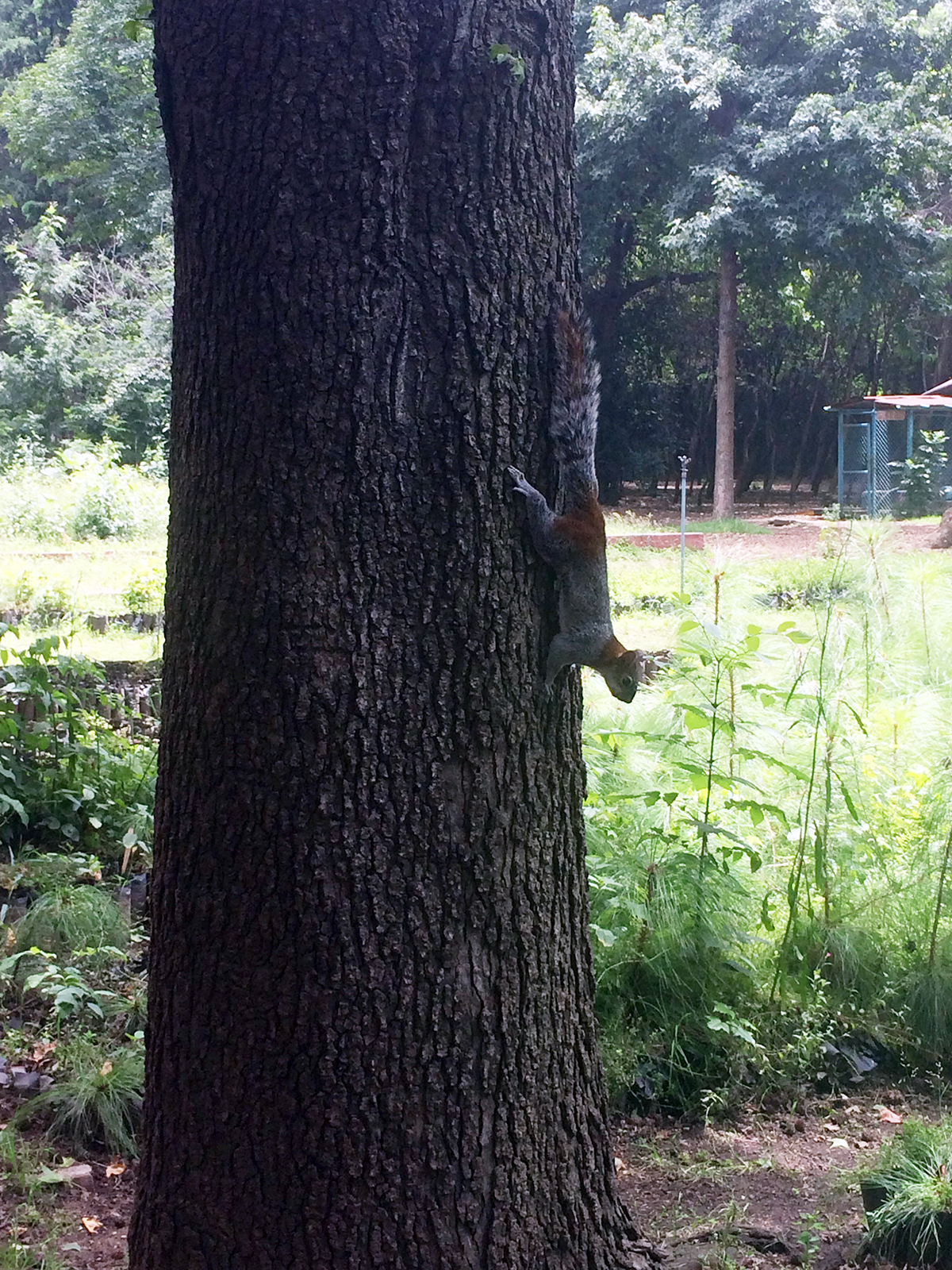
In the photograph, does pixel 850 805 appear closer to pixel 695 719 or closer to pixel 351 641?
pixel 695 719

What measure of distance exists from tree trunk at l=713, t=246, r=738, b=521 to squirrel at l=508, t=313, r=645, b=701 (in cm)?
1658

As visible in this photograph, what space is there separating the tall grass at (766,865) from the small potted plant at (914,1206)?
0.56 meters

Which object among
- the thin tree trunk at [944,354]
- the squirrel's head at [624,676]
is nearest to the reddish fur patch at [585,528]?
the squirrel's head at [624,676]

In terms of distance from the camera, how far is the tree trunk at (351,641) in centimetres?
154

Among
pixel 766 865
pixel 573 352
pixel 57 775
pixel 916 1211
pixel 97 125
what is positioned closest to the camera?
pixel 573 352

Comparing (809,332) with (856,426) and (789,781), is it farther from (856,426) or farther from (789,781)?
(789,781)

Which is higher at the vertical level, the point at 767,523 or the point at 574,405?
the point at 767,523

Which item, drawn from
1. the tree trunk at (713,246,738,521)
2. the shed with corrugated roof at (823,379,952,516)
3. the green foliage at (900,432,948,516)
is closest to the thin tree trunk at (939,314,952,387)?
the shed with corrugated roof at (823,379,952,516)

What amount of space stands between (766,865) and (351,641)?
2.23 metres

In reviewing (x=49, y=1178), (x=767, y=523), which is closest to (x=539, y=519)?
(x=49, y=1178)

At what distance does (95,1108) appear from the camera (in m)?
2.54

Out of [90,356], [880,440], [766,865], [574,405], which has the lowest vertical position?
[766,865]

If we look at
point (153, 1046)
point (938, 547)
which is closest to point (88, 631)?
point (153, 1046)

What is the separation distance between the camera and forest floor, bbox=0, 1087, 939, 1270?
7.02ft
